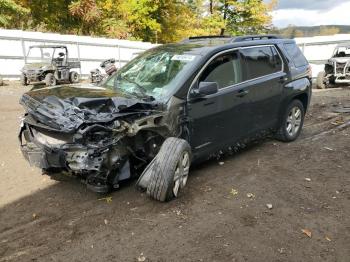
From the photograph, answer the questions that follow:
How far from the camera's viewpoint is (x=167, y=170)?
14.1 feet

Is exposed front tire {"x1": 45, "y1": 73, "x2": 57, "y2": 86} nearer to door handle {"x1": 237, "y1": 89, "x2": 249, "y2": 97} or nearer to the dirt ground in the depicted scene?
the dirt ground

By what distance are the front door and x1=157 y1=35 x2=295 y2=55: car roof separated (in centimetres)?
13

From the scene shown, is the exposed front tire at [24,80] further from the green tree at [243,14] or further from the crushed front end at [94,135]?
the green tree at [243,14]

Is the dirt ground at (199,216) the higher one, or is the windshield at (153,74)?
the windshield at (153,74)

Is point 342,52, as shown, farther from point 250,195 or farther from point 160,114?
point 160,114

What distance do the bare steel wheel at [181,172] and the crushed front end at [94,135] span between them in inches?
14.5

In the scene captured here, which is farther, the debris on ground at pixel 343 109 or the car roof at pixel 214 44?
the debris on ground at pixel 343 109

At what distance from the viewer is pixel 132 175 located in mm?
4676

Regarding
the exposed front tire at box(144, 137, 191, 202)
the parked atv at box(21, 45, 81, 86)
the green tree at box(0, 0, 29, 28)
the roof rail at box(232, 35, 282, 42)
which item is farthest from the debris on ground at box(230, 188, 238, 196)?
the green tree at box(0, 0, 29, 28)

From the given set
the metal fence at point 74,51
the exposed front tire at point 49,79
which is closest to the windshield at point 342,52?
the metal fence at point 74,51

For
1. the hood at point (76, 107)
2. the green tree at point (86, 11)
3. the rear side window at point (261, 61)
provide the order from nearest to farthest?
the hood at point (76, 107) < the rear side window at point (261, 61) < the green tree at point (86, 11)

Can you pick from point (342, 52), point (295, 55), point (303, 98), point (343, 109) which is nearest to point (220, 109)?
point (295, 55)

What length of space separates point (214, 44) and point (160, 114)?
1638mm

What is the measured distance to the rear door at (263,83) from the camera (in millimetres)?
5793
